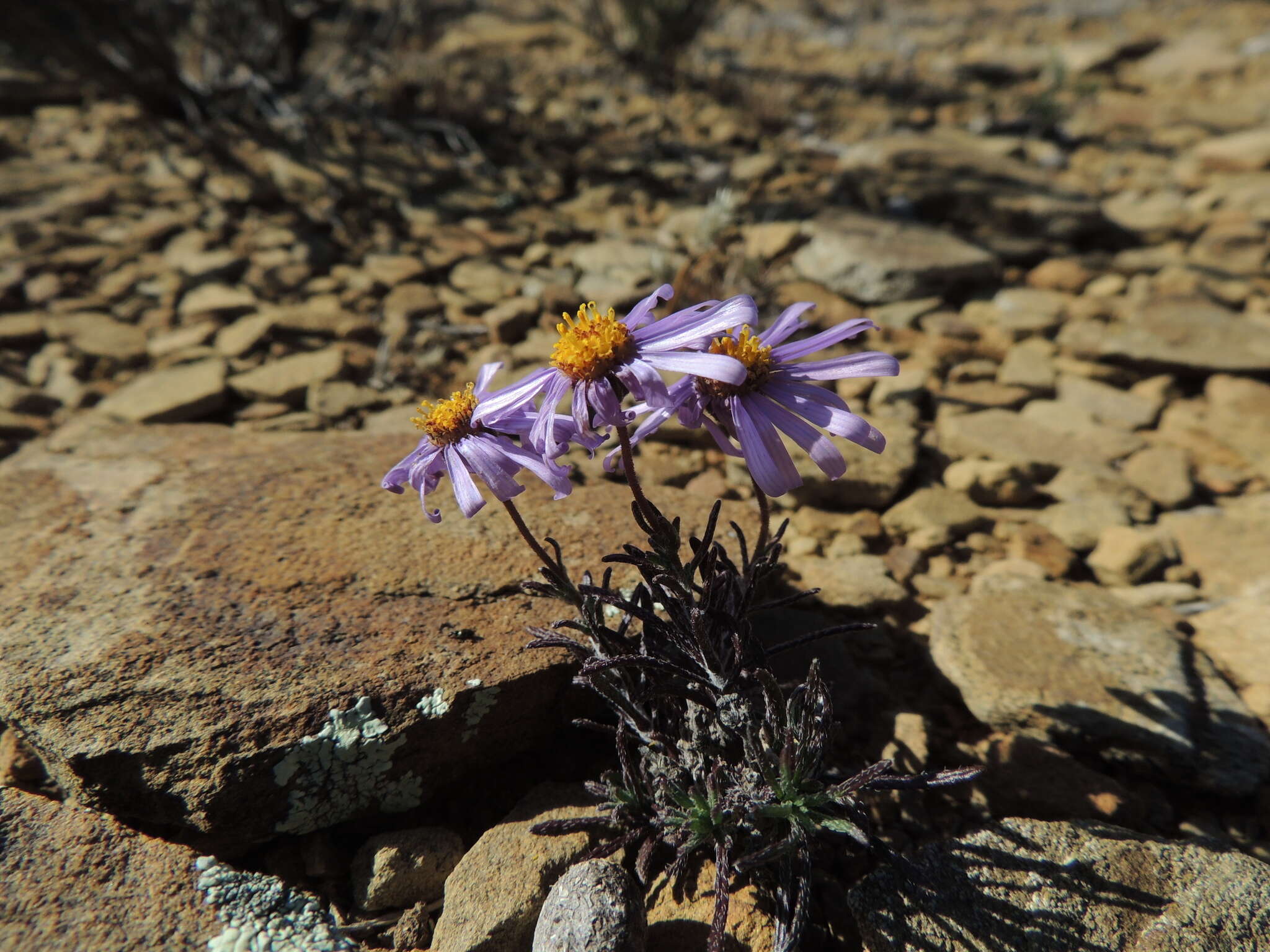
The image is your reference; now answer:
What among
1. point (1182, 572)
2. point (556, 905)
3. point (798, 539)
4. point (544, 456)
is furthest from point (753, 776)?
point (1182, 572)

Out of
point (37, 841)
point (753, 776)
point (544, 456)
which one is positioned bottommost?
point (753, 776)

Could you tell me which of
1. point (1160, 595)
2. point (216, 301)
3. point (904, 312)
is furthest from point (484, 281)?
point (1160, 595)

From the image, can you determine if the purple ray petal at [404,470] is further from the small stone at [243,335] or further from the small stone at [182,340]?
the small stone at [182,340]

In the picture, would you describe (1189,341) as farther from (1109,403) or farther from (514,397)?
(514,397)

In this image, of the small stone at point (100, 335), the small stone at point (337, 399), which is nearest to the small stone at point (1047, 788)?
the small stone at point (337, 399)

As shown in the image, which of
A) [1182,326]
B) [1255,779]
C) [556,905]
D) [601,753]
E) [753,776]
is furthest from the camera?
[1182,326]

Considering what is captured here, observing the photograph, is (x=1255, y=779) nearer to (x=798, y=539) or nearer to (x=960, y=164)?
(x=798, y=539)
